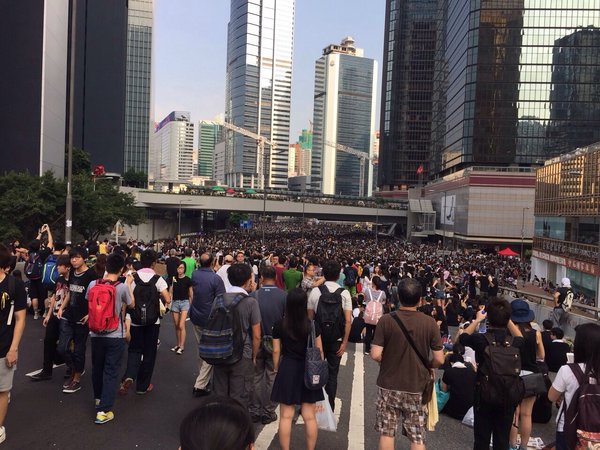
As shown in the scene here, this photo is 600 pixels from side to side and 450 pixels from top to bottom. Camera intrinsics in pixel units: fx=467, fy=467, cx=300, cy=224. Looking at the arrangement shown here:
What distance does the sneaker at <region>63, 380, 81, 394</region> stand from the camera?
5.64m

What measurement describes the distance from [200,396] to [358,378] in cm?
241

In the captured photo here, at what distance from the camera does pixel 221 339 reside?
14.6 ft

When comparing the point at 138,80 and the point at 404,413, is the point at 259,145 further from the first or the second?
the point at 404,413

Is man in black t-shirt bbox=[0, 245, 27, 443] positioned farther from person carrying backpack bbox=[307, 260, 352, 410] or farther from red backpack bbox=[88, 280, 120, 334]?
person carrying backpack bbox=[307, 260, 352, 410]

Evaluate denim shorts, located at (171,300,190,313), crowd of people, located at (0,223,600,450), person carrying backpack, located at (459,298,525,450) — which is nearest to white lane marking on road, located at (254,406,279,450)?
crowd of people, located at (0,223,600,450)

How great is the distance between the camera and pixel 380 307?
837 cm

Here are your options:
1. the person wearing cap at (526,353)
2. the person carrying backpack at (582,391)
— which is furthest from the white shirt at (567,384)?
the person wearing cap at (526,353)

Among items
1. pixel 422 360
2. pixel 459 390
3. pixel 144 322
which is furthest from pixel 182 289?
pixel 422 360

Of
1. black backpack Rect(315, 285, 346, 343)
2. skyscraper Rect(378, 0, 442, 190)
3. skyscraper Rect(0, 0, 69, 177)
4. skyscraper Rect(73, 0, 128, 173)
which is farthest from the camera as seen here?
skyscraper Rect(378, 0, 442, 190)

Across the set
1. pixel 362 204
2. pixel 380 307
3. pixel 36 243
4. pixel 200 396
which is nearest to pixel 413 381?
pixel 200 396

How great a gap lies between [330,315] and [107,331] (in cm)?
234

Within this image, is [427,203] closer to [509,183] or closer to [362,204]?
[362,204]

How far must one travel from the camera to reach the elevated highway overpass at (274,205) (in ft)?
185

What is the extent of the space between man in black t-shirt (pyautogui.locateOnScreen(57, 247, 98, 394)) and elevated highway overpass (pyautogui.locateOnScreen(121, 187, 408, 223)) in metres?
49.8
